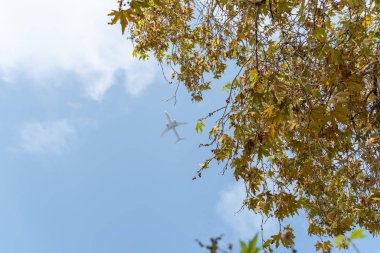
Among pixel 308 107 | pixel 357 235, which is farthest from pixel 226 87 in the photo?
pixel 357 235

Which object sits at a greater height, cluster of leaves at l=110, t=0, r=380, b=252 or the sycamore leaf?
cluster of leaves at l=110, t=0, r=380, b=252

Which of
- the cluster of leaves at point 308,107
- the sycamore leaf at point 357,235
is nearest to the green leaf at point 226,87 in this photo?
the cluster of leaves at point 308,107

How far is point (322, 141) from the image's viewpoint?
4.55m

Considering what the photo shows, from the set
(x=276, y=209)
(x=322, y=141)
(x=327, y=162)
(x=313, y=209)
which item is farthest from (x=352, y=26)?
(x=313, y=209)

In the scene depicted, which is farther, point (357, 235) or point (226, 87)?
point (226, 87)

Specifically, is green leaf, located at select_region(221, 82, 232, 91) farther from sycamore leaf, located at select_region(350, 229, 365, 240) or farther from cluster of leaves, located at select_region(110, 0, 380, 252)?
sycamore leaf, located at select_region(350, 229, 365, 240)

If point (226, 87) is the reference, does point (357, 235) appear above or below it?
below

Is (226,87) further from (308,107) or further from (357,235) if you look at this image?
(357,235)

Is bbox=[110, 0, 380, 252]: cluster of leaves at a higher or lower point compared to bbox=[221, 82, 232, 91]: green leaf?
lower

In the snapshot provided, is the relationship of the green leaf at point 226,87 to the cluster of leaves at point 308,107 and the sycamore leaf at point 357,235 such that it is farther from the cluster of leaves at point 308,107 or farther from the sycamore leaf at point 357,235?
the sycamore leaf at point 357,235

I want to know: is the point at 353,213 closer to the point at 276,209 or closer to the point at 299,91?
the point at 276,209

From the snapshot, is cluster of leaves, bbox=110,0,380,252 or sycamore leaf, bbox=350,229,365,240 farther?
cluster of leaves, bbox=110,0,380,252

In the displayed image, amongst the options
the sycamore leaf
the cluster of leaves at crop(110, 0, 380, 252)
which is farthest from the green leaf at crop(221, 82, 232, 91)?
the sycamore leaf

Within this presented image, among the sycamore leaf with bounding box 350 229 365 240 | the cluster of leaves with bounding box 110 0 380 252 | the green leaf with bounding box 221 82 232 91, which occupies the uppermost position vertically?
the green leaf with bounding box 221 82 232 91
